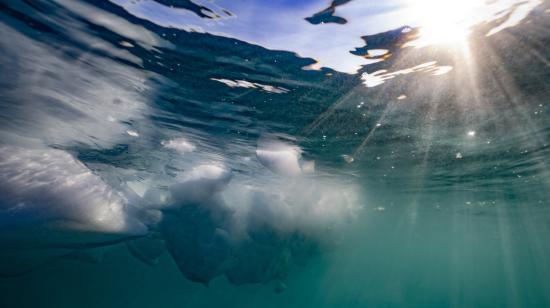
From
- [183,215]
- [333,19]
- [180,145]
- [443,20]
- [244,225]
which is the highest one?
[443,20]

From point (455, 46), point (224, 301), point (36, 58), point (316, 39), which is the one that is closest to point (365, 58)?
point (316, 39)

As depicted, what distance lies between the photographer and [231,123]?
1222 centimetres

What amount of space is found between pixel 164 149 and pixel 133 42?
9.14 m

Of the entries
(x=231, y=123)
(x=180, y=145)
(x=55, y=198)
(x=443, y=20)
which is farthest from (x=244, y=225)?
(x=443, y=20)

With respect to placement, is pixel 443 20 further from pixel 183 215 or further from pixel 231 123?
pixel 183 215

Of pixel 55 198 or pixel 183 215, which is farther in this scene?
pixel 183 215

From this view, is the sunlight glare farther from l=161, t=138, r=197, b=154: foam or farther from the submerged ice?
l=161, t=138, r=197, b=154: foam

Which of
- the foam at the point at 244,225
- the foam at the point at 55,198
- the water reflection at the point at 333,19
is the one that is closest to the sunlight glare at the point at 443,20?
the water reflection at the point at 333,19

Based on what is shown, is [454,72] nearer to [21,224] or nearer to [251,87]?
[251,87]

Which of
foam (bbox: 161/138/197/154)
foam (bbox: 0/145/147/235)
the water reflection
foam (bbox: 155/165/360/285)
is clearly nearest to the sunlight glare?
the water reflection

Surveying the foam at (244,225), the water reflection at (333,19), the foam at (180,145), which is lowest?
the foam at (244,225)

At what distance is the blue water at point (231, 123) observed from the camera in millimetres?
6727

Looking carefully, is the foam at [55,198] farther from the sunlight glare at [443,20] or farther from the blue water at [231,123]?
the sunlight glare at [443,20]

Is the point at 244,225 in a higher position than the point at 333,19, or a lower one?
lower
